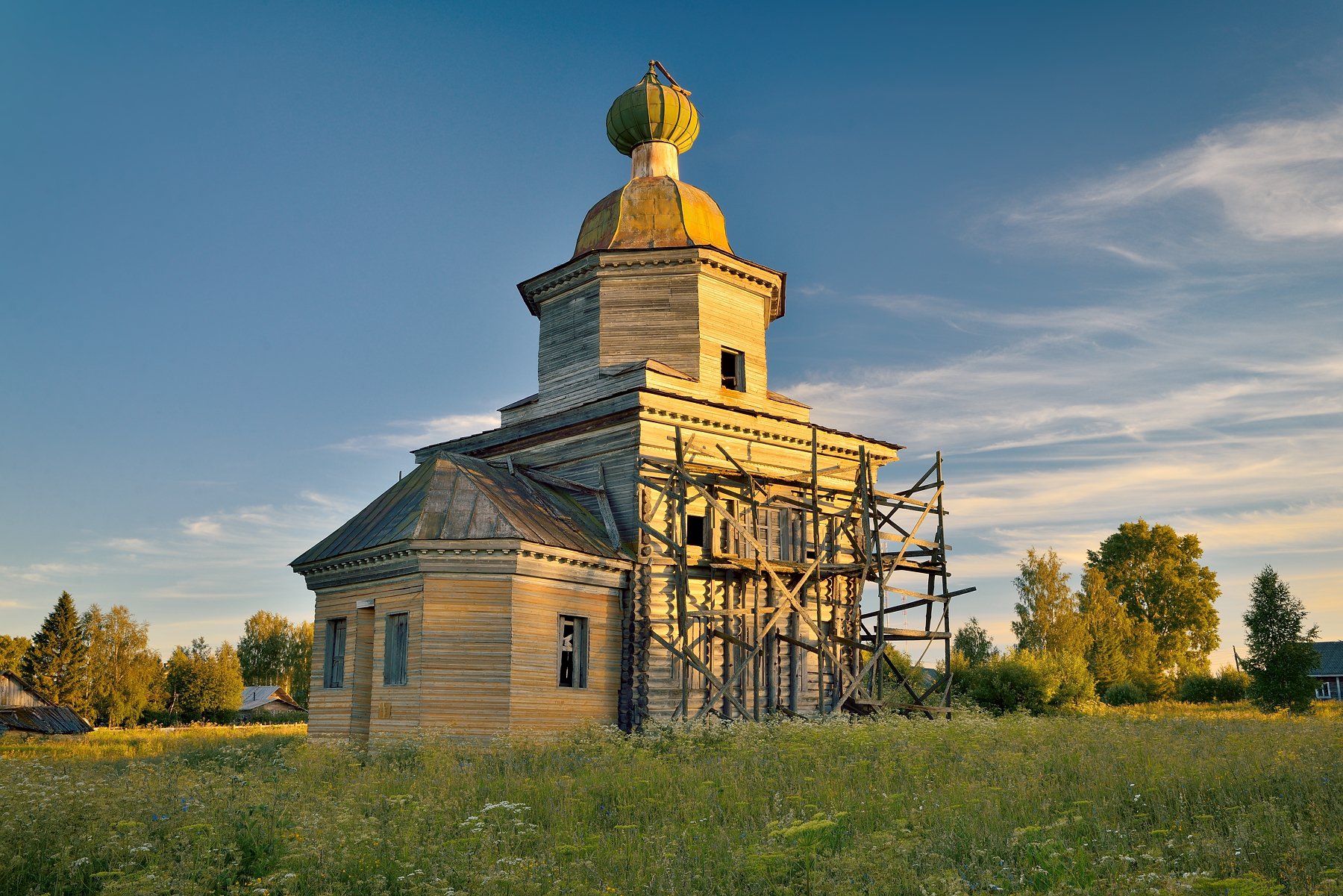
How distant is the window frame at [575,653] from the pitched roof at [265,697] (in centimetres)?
5415

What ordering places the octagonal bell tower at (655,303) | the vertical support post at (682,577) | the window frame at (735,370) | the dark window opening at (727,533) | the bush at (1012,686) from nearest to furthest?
the vertical support post at (682,577) < the dark window opening at (727,533) < the octagonal bell tower at (655,303) < the window frame at (735,370) < the bush at (1012,686)

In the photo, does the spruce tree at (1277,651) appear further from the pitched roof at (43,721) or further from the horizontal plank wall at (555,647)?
the pitched roof at (43,721)

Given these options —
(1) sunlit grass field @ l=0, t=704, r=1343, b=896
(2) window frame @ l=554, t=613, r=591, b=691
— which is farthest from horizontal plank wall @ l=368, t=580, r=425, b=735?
(1) sunlit grass field @ l=0, t=704, r=1343, b=896

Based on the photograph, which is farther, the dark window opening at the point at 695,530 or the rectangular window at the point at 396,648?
the dark window opening at the point at 695,530

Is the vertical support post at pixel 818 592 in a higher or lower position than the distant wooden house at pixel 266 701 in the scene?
higher

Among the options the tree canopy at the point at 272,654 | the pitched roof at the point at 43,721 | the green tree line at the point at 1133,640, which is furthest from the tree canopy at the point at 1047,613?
the tree canopy at the point at 272,654

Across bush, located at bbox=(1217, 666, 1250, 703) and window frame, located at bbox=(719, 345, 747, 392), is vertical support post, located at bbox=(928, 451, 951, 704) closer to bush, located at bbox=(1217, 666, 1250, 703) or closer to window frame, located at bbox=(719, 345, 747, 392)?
window frame, located at bbox=(719, 345, 747, 392)

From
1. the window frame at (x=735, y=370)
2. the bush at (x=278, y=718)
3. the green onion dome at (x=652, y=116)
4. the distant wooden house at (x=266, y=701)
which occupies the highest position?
the green onion dome at (x=652, y=116)

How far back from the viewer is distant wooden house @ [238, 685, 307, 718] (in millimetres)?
64875

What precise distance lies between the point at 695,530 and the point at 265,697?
187ft

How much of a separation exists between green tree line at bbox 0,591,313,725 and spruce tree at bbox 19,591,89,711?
0.04 metres

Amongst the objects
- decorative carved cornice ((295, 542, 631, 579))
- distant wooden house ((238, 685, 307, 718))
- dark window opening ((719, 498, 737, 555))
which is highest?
dark window opening ((719, 498, 737, 555))

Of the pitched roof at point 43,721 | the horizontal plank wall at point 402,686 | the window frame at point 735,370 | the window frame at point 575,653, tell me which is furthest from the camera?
the pitched roof at point 43,721

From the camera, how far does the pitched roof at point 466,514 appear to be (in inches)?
754
